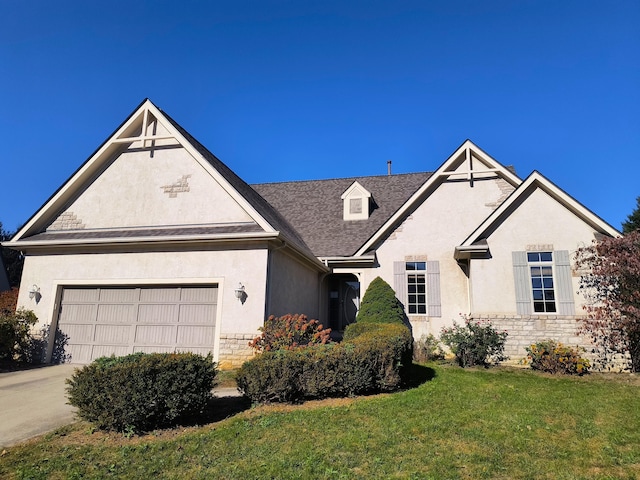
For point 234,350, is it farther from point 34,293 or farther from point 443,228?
point 443,228

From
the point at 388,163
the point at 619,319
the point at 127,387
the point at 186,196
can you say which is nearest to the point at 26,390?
the point at 127,387

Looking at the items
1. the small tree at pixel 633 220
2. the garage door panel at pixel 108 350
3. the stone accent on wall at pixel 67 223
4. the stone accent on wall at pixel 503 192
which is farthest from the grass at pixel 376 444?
the small tree at pixel 633 220

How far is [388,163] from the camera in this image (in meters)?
24.1

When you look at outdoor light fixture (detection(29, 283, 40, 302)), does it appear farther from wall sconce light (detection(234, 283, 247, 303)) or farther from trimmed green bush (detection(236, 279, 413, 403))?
trimmed green bush (detection(236, 279, 413, 403))

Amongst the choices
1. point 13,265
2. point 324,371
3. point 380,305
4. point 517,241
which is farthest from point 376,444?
point 13,265

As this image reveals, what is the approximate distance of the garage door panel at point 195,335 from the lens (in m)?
11.0

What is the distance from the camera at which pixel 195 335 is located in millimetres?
11094

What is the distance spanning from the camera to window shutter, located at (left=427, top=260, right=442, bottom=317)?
13.7 meters

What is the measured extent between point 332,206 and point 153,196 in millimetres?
8211

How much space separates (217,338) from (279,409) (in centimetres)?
451

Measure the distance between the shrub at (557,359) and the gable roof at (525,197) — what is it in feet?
10.7

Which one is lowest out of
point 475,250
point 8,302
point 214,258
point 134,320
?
point 134,320

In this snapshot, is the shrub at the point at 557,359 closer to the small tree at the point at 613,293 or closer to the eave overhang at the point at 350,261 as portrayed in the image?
the small tree at the point at 613,293

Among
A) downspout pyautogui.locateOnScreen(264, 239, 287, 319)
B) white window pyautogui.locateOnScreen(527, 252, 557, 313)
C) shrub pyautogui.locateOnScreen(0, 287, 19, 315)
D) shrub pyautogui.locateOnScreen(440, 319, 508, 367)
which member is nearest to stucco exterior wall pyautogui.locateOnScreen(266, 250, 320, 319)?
downspout pyautogui.locateOnScreen(264, 239, 287, 319)
